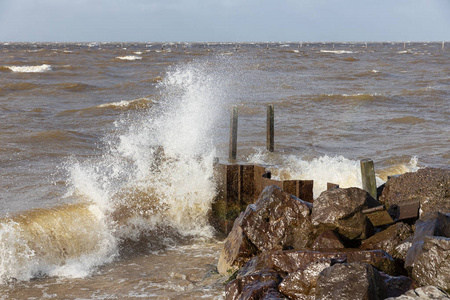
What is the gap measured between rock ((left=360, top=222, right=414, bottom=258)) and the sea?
1.84m

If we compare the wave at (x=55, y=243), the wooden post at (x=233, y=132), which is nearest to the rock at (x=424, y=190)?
the wave at (x=55, y=243)

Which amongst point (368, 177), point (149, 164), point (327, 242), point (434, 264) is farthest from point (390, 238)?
point (149, 164)

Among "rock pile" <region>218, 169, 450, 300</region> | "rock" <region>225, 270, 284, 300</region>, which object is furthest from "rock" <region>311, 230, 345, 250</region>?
"rock" <region>225, 270, 284, 300</region>

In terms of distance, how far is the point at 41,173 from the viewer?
1132 cm

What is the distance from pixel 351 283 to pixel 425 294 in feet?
2.20

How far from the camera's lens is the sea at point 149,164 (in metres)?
7.11

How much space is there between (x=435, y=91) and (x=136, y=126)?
55.5ft

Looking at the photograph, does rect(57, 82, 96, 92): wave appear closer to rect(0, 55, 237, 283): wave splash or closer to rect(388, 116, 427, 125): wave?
rect(0, 55, 237, 283): wave splash

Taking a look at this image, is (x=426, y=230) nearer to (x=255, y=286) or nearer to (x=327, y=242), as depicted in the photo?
(x=327, y=242)

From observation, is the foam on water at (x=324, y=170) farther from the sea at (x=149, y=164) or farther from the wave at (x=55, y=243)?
the wave at (x=55, y=243)

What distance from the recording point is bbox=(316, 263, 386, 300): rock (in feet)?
13.7

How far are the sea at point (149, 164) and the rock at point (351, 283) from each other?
176 cm

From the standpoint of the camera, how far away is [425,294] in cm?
433

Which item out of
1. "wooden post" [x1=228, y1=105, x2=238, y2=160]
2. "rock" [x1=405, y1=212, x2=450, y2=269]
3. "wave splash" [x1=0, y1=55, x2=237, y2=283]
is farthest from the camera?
"wooden post" [x1=228, y1=105, x2=238, y2=160]
